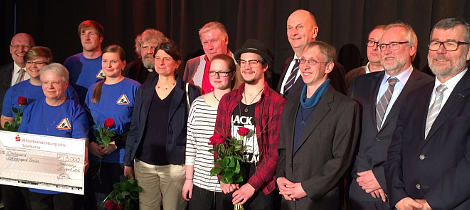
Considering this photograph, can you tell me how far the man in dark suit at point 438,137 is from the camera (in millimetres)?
2613

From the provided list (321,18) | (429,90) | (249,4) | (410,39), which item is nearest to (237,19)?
(249,4)

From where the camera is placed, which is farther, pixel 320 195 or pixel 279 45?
pixel 279 45

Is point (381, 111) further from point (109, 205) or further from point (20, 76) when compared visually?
point (20, 76)

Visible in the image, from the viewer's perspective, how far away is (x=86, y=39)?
4.88m

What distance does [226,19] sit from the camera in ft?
18.3

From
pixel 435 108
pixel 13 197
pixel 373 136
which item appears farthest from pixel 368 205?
pixel 13 197

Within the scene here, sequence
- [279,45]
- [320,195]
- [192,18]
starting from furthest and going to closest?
[192,18] < [279,45] < [320,195]

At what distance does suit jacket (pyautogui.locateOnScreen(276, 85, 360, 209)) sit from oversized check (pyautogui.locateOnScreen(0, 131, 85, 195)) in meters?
1.74

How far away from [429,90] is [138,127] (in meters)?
2.31

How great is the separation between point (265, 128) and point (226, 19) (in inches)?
98.1

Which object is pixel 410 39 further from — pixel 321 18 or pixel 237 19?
pixel 237 19

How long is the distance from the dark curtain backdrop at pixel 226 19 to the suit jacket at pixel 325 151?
1.77 meters

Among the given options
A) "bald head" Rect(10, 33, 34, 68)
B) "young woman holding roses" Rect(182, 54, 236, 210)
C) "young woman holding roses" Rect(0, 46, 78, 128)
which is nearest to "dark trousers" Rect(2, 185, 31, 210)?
"young woman holding roses" Rect(0, 46, 78, 128)

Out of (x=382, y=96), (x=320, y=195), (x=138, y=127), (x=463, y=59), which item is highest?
(x=463, y=59)
